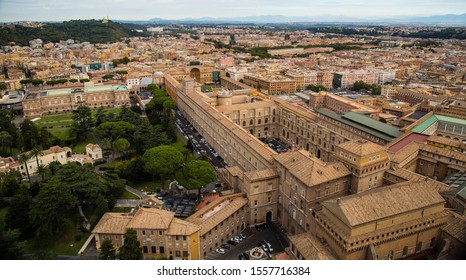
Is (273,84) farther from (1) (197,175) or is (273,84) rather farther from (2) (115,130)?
(1) (197,175)

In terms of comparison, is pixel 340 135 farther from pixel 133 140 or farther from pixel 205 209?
pixel 133 140

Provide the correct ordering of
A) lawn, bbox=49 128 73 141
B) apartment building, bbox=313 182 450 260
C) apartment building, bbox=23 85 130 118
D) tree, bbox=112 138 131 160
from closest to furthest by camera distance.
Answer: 1. apartment building, bbox=313 182 450 260
2. tree, bbox=112 138 131 160
3. lawn, bbox=49 128 73 141
4. apartment building, bbox=23 85 130 118

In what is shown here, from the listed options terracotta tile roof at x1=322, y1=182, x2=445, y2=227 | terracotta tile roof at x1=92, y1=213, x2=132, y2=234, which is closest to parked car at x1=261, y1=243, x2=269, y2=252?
terracotta tile roof at x1=322, y1=182, x2=445, y2=227

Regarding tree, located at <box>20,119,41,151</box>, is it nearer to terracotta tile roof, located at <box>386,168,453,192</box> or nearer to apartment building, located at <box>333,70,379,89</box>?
terracotta tile roof, located at <box>386,168,453,192</box>

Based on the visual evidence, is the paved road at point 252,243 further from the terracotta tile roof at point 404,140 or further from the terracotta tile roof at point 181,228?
the terracotta tile roof at point 404,140
